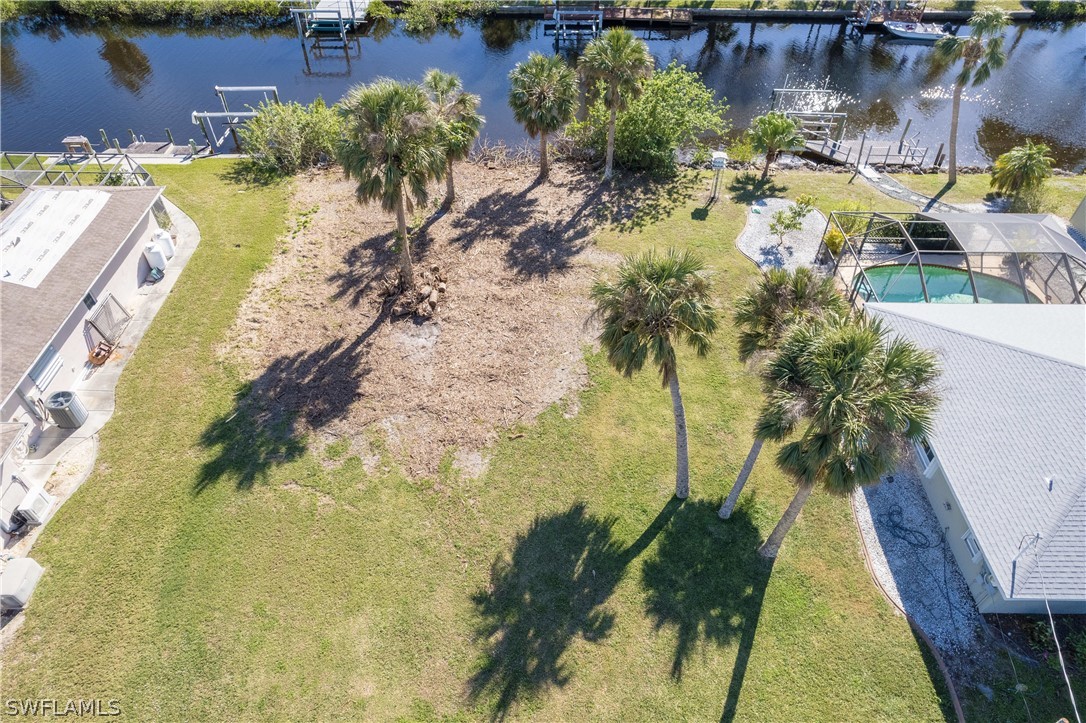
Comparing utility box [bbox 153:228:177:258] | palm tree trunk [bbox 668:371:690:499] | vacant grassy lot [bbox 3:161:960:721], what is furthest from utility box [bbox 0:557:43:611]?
palm tree trunk [bbox 668:371:690:499]

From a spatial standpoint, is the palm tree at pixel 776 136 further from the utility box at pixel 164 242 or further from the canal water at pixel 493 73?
the utility box at pixel 164 242

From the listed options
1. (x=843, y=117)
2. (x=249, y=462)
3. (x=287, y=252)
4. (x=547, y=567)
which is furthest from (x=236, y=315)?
(x=843, y=117)

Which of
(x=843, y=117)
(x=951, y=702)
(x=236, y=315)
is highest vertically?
(x=843, y=117)

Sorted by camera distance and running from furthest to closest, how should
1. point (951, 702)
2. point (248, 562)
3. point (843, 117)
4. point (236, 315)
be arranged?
point (843, 117) < point (236, 315) < point (248, 562) < point (951, 702)

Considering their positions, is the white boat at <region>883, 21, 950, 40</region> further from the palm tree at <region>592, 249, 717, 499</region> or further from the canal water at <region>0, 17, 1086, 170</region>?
the palm tree at <region>592, 249, 717, 499</region>

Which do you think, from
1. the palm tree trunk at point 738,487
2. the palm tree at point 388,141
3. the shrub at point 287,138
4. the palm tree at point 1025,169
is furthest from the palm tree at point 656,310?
the palm tree at point 1025,169

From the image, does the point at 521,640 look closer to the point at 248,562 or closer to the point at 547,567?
the point at 547,567
